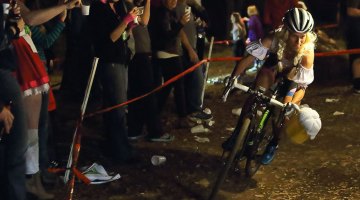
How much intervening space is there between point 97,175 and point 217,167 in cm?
139

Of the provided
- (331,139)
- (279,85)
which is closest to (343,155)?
(331,139)

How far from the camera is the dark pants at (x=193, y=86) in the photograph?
25.5ft

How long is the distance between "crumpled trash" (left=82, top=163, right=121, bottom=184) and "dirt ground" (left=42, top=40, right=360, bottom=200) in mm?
74

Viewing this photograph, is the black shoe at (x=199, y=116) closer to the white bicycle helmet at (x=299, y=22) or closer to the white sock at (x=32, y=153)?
the white bicycle helmet at (x=299, y=22)

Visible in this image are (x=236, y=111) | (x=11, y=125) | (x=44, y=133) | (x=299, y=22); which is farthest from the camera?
(x=236, y=111)

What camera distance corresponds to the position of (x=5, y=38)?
3.93 metres

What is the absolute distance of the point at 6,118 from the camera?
13.0 ft

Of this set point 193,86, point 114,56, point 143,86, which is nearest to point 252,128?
point 114,56

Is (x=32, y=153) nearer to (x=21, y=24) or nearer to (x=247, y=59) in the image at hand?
(x=21, y=24)

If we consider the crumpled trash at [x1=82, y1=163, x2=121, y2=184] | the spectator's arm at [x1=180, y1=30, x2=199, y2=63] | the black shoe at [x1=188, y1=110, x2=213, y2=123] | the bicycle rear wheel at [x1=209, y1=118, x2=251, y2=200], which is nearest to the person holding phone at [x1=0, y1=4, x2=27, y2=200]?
the crumpled trash at [x1=82, y1=163, x2=121, y2=184]

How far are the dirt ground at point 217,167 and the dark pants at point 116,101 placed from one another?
0.21 m

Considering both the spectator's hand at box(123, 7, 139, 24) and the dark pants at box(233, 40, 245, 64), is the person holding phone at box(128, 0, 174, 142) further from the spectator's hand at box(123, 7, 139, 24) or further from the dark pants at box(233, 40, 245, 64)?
the dark pants at box(233, 40, 245, 64)

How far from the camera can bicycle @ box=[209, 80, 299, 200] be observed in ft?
15.9

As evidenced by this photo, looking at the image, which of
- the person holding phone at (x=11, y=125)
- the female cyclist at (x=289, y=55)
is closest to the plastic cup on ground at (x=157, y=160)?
the female cyclist at (x=289, y=55)
